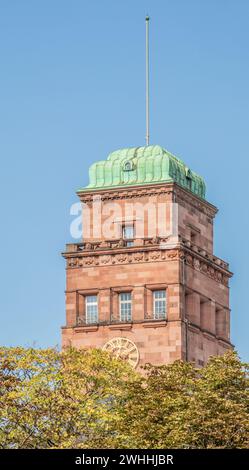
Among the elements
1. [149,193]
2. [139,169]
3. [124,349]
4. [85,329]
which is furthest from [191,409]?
[139,169]

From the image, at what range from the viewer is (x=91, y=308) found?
133 metres

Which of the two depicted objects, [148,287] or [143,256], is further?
[143,256]

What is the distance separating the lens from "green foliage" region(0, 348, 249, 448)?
8956cm

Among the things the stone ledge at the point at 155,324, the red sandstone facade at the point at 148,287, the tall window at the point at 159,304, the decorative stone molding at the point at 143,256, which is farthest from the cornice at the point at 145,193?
the stone ledge at the point at 155,324

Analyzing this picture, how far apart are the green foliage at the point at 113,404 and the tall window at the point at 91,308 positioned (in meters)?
25.9

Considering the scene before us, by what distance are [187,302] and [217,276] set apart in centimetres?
688

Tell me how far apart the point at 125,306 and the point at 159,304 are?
276cm

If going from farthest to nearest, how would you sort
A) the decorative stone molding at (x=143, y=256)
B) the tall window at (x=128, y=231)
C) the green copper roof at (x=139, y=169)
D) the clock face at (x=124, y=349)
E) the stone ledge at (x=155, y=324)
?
the green copper roof at (x=139, y=169) < the tall window at (x=128, y=231) < the decorative stone molding at (x=143, y=256) < the stone ledge at (x=155, y=324) < the clock face at (x=124, y=349)

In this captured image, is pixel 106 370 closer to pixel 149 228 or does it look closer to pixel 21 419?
pixel 21 419

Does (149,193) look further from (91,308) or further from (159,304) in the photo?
(91,308)

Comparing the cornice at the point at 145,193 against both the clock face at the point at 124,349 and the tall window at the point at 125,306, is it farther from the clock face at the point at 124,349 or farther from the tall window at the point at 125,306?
the clock face at the point at 124,349

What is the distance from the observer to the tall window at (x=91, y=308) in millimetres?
132625

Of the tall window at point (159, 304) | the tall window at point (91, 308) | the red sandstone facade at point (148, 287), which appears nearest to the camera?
the red sandstone facade at point (148, 287)
